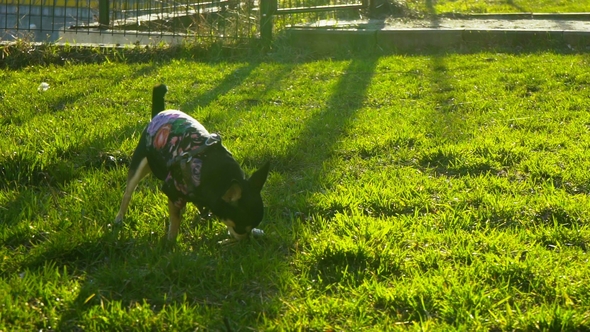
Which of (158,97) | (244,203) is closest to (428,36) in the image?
(158,97)

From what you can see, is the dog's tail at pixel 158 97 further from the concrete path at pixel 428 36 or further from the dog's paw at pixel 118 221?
the concrete path at pixel 428 36

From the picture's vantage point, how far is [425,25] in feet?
35.8

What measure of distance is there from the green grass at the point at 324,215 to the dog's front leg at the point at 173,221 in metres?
0.06

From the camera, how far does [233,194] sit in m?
3.61

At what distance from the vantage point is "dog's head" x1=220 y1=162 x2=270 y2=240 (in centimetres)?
361

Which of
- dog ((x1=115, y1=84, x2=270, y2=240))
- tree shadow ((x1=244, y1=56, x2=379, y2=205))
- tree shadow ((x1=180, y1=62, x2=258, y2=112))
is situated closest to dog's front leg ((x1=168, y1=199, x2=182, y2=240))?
dog ((x1=115, y1=84, x2=270, y2=240))

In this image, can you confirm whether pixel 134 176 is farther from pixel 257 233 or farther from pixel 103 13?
pixel 103 13

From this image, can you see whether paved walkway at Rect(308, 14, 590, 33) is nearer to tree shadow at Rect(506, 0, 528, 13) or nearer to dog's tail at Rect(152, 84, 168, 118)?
tree shadow at Rect(506, 0, 528, 13)

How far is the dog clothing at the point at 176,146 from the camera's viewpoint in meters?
3.66

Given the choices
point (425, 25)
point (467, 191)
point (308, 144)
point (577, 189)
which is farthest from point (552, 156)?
point (425, 25)

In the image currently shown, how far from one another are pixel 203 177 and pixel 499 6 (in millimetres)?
11581

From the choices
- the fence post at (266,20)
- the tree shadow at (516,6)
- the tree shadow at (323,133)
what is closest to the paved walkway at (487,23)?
the fence post at (266,20)

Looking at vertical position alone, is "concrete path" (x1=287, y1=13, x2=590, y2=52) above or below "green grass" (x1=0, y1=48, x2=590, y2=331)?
above

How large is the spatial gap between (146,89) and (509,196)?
432cm
